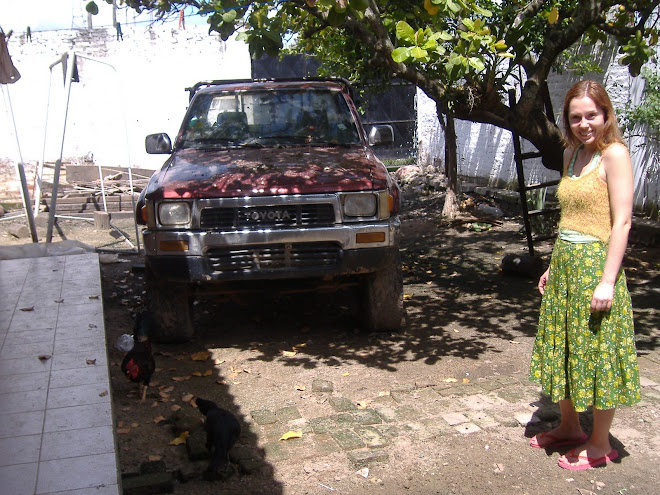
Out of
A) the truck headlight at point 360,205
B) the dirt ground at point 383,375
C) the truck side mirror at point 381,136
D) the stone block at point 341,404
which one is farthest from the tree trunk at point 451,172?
the stone block at point 341,404

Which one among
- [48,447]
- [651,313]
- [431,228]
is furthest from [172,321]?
[431,228]

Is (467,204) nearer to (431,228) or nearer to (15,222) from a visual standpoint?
(431,228)

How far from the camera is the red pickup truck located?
4.80 metres

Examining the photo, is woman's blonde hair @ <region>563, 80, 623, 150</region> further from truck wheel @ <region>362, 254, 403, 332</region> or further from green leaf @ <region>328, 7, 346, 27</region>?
truck wheel @ <region>362, 254, 403, 332</region>

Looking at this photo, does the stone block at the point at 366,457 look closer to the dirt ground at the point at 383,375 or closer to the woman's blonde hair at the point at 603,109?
the dirt ground at the point at 383,375

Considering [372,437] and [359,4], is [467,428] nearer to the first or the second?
[372,437]

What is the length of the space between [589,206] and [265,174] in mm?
2504

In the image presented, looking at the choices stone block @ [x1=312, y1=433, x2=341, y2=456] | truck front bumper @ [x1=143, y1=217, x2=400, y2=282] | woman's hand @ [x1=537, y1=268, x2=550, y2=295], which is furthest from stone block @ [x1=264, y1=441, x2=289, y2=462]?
woman's hand @ [x1=537, y1=268, x2=550, y2=295]

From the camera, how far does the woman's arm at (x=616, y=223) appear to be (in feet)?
9.98

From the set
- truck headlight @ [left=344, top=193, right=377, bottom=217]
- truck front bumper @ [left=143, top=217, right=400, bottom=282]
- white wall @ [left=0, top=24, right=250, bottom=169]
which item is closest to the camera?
truck front bumper @ [left=143, top=217, right=400, bottom=282]

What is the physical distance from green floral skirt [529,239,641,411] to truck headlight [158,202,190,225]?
8.78 ft

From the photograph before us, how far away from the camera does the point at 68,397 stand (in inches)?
140

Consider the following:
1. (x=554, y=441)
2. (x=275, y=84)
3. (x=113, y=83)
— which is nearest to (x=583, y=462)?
(x=554, y=441)

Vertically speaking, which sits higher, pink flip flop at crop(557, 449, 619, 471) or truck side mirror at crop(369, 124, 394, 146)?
truck side mirror at crop(369, 124, 394, 146)
